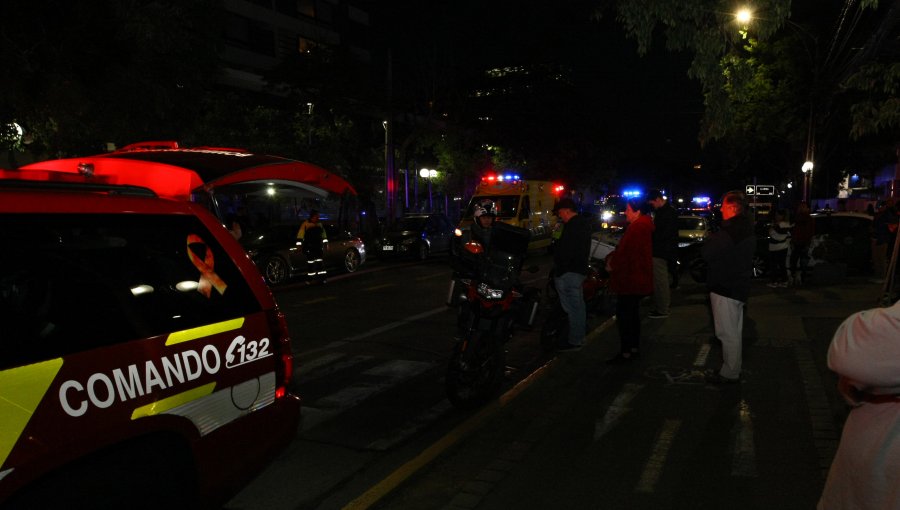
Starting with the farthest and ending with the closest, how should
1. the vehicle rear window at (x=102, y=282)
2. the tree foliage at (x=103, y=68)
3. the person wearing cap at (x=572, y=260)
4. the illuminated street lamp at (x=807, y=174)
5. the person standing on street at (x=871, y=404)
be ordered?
the illuminated street lamp at (x=807, y=174)
the tree foliage at (x=103, y=68)
the person wearing cap at (x=572, y=260)
the vehicle rear window at (x=102, y=282)
the person standing on street at (x=871, y=404)

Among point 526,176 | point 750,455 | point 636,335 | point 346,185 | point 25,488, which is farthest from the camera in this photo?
point 526,176

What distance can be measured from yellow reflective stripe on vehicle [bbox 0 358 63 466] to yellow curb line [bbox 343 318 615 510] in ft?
7.03

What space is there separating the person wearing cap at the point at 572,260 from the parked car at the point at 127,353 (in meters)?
4.62

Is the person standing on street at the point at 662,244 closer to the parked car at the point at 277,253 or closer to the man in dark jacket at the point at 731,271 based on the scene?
the man in dark jacket at the point at 731,271

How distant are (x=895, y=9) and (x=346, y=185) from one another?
8.85 meters

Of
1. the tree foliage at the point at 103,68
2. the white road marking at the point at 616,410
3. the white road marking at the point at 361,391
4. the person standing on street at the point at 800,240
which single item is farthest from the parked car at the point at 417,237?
the white road marking at the point at 616,410

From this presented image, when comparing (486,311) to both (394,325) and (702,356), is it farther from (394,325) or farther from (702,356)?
(394,325)

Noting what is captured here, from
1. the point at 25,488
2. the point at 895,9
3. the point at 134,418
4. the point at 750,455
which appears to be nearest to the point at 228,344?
the point at 134,418

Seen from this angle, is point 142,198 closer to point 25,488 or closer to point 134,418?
point 134,418

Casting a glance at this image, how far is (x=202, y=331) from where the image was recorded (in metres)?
3.01

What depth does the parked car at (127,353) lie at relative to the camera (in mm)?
2340

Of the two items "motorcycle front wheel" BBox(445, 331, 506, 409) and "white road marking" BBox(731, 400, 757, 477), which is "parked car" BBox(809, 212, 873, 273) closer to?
"white road marking" BBox(731, 400, 757, 477)

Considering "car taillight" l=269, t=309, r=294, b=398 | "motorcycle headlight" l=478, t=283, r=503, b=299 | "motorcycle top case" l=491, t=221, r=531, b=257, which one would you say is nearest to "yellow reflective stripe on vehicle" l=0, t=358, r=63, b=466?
"car taillight" l=269, t=309, r=294, b=398

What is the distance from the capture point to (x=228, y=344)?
3141 millimetres
